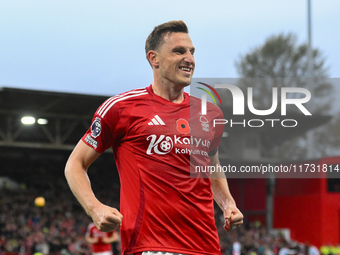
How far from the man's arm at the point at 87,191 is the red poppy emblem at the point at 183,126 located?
563mm

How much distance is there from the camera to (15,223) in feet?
70.1

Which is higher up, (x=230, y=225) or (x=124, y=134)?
(x=124, y=134)

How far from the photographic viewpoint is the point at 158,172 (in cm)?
331

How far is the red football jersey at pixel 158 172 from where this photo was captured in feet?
10.7

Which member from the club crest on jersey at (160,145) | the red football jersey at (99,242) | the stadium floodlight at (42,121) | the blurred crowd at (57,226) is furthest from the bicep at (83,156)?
the stadium floodlight at (42,121)

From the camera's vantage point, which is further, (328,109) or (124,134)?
(328,109)

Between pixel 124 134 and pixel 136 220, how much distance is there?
0.57 meters

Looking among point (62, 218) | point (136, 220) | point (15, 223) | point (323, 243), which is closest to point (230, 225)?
point (136, 220)

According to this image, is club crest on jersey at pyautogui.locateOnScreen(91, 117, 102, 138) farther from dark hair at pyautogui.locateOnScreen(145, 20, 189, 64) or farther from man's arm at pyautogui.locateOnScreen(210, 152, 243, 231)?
man's arm at pyautogui.locateOnScreen(210, 152, 243, 231)

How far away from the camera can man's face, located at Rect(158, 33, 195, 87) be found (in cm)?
345

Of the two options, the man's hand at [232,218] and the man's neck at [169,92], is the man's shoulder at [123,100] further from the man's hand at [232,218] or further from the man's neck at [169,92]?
the man's hand at [232,218]

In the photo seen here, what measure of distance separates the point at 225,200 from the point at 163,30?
126 centimetres

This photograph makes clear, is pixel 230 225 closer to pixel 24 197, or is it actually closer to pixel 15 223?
pixel 15 223

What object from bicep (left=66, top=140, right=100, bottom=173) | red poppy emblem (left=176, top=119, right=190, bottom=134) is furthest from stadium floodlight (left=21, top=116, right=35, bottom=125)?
red poppy emblem (left=176, top=119, right=190, bottom=134)
